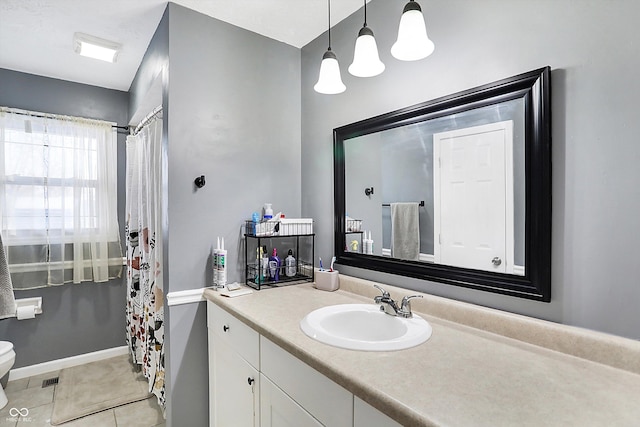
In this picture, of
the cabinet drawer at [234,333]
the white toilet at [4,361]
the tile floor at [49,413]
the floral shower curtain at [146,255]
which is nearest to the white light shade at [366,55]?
the cabinet drawer at [234,333]

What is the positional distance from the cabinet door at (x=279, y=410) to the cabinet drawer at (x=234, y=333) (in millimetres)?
111

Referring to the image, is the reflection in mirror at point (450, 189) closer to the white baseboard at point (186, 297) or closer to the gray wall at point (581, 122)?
the gray wall at point (581, 122)

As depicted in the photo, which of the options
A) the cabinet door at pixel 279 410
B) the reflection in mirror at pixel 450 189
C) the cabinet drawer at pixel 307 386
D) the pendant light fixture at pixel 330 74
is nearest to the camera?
the cabinet drawer at pixel 307 386

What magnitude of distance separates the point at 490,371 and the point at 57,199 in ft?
10.5

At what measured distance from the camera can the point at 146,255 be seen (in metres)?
2.27

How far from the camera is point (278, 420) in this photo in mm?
1125

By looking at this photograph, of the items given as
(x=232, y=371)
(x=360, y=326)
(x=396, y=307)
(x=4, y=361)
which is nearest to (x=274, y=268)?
(x=232, y=371)

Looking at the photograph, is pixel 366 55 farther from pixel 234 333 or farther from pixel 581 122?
pixel 234 333

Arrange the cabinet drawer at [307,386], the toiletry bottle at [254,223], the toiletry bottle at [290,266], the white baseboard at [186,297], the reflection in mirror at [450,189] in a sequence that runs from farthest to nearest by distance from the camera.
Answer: the toiletry bottle at [290,266], the toiletry bottle at [254,223], the white baseboard at [186,297], the reflection in mirror at [450,189], the cabinet drawer at [307,386]

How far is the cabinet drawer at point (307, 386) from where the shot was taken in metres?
0.85

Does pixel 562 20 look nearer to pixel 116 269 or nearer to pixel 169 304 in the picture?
pixel 169 304

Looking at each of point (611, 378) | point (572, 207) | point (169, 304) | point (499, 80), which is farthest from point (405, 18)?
point (169, 304)

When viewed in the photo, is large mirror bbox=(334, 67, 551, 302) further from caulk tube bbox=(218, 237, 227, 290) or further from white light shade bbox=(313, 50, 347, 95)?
caulk tube bbox=(218, 237, 227, 290)

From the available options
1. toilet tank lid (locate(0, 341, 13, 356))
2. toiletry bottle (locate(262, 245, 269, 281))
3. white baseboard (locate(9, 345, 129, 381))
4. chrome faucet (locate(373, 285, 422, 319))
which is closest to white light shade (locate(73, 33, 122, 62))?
toiletry bottle (locate(262, 245, 269, 281))
